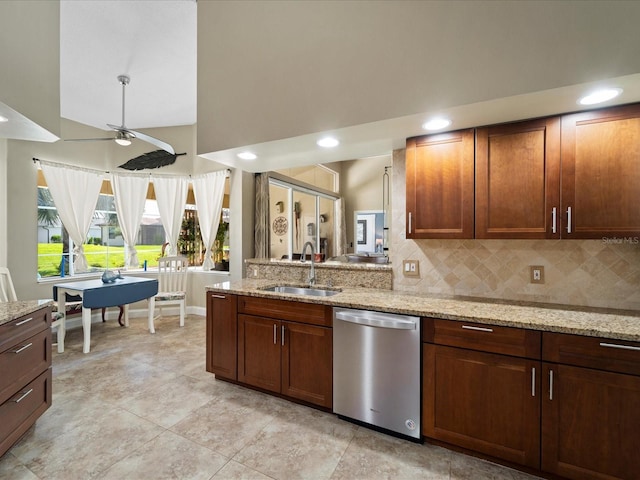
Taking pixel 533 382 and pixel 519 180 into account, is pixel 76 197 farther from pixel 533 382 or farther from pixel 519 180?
pixel 533 382

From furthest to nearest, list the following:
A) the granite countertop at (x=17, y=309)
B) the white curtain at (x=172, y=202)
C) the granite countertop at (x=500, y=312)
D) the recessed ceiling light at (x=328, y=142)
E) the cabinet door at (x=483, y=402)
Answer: the white curtain at (x=172, y=202) < the recessed ceiling light at (x=328, y=142) < the granite countertop at (x=17, y=309) < the cabinet door at (x=483, y=402) < the granite countertop at (x=500, y=312)

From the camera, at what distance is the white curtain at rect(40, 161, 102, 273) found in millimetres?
4250

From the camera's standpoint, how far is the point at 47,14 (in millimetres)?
2164

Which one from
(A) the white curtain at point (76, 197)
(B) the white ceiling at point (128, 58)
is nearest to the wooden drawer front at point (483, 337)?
(B) the white ceiling at point (128, 58)

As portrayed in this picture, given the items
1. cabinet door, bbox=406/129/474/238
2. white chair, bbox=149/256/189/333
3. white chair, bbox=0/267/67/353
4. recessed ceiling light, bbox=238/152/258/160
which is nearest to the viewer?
cabinet door, bbox=406/129/474/238

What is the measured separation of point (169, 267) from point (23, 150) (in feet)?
7.87

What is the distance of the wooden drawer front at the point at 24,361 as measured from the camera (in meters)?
1.70

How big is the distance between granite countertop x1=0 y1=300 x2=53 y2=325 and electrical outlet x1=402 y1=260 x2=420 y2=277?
271cm

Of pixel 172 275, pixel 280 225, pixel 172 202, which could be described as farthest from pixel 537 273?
pixel 172 202

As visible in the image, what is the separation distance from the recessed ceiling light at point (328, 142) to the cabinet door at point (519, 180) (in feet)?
3.45

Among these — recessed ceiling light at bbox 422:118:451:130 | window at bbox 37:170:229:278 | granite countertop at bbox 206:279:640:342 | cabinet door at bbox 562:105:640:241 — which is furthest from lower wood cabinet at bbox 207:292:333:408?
window at bbox 37:170:229:278

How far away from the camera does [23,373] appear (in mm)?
1863

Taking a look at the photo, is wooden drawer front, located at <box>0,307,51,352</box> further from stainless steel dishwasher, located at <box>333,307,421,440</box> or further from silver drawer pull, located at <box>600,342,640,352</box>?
silver drawer pull, located at <box>600,342,640,352</box>

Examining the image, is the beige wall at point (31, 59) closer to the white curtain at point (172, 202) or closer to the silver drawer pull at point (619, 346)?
the white curtain at point (172, 202)
